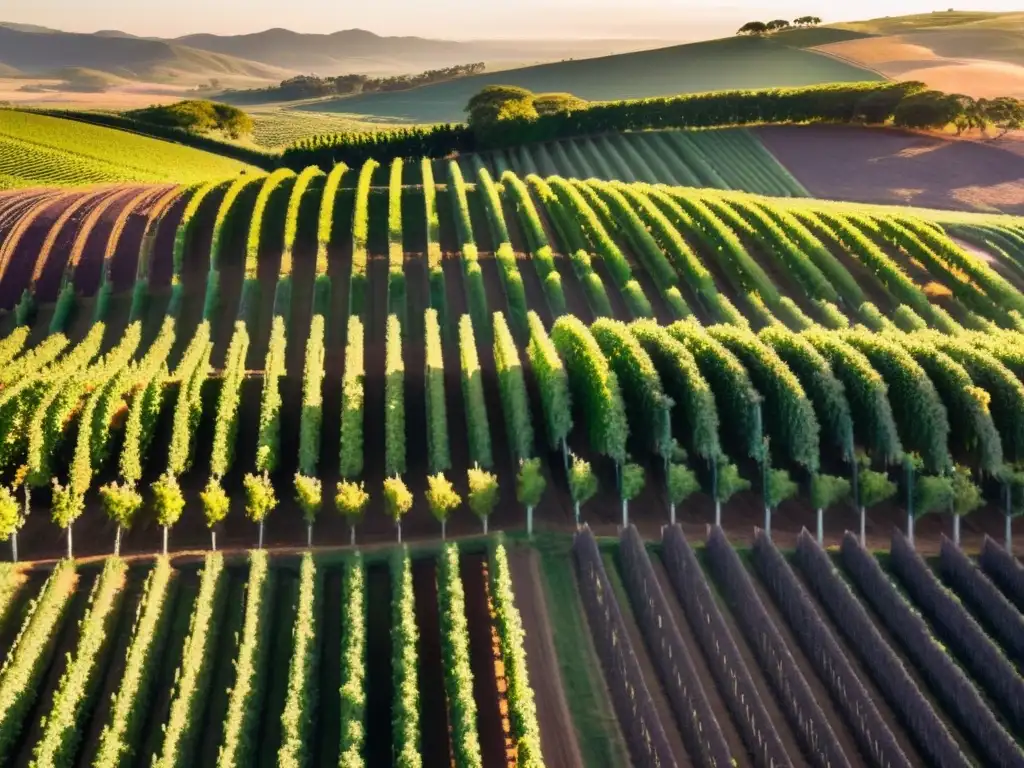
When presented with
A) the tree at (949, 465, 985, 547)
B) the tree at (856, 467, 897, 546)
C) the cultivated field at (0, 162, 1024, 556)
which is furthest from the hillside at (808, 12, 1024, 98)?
the tree at (856, 467, 897, 546)

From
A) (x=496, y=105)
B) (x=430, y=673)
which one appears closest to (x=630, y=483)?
(x=430, y=673)

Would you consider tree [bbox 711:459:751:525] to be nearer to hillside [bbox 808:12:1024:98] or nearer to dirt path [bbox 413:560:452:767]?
dirt path [bbox 413:560:452:767]

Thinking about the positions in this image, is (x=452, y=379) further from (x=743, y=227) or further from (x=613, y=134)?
(x=613, y=134)

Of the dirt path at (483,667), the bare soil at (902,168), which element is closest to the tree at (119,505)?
the dirt path at (483,667)

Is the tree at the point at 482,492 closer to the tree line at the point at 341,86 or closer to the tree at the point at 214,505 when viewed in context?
the tree at the point at 214,505

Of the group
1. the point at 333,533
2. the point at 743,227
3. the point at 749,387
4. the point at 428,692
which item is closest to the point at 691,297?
the point at 743,227
